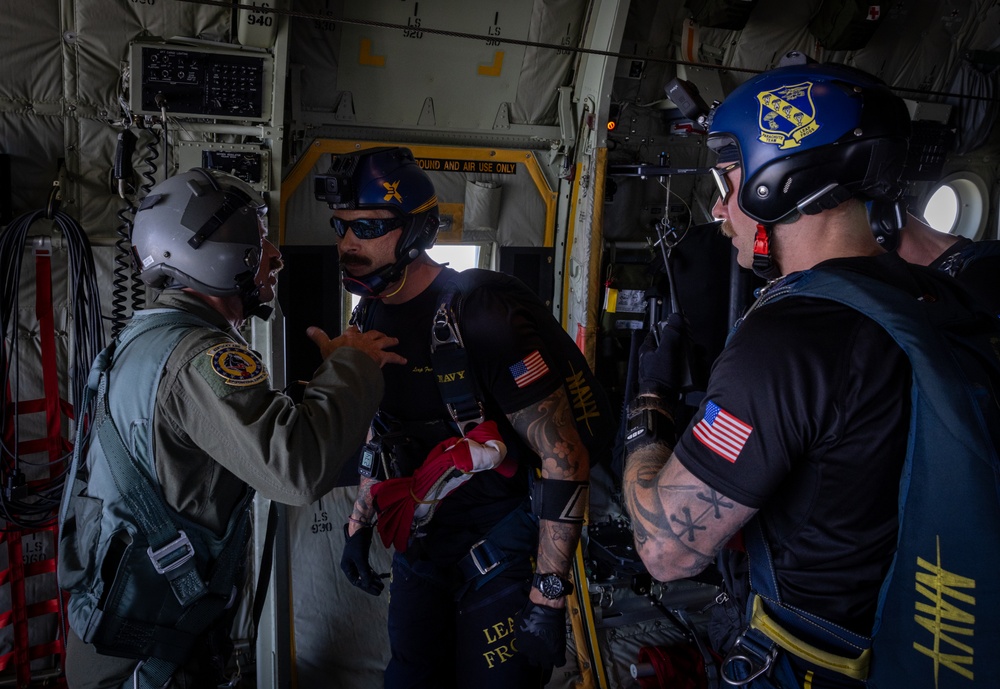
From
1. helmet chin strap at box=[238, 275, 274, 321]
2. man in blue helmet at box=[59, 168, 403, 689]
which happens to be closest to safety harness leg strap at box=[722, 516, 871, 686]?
man in blue helmet at box=[59, 168, 403, 689]

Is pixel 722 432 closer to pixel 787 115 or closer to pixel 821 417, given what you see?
pixel 821 417

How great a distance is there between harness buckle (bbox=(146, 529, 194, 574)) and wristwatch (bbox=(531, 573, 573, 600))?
1.23 meters

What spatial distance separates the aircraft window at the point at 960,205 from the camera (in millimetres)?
5863

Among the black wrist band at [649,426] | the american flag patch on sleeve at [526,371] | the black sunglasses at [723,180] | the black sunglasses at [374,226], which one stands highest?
the black sunglasses at [723,180]

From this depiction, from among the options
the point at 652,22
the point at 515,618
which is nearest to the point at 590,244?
the point at 652,22

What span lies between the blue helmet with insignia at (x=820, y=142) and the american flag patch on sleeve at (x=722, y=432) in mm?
571

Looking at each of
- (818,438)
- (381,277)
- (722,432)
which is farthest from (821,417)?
(381,277)

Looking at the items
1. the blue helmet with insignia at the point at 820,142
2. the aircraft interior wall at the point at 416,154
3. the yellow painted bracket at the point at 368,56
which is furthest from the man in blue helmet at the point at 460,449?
the yellow painted bracket at the point at 368,56

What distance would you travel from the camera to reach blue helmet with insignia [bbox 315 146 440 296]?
271cm

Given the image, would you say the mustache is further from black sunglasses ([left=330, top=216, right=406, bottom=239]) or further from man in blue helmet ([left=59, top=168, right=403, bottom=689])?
man in blue helmet ([left=59, top=168, right=403, bottom=689])

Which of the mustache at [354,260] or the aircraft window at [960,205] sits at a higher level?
the aircraft window at [960,205]

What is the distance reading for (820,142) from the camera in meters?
1.69

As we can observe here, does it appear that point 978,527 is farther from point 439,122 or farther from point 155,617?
→ point 439,122

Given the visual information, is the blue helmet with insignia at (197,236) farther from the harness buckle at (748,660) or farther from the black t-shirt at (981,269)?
the black t-shirt at (981,269)
